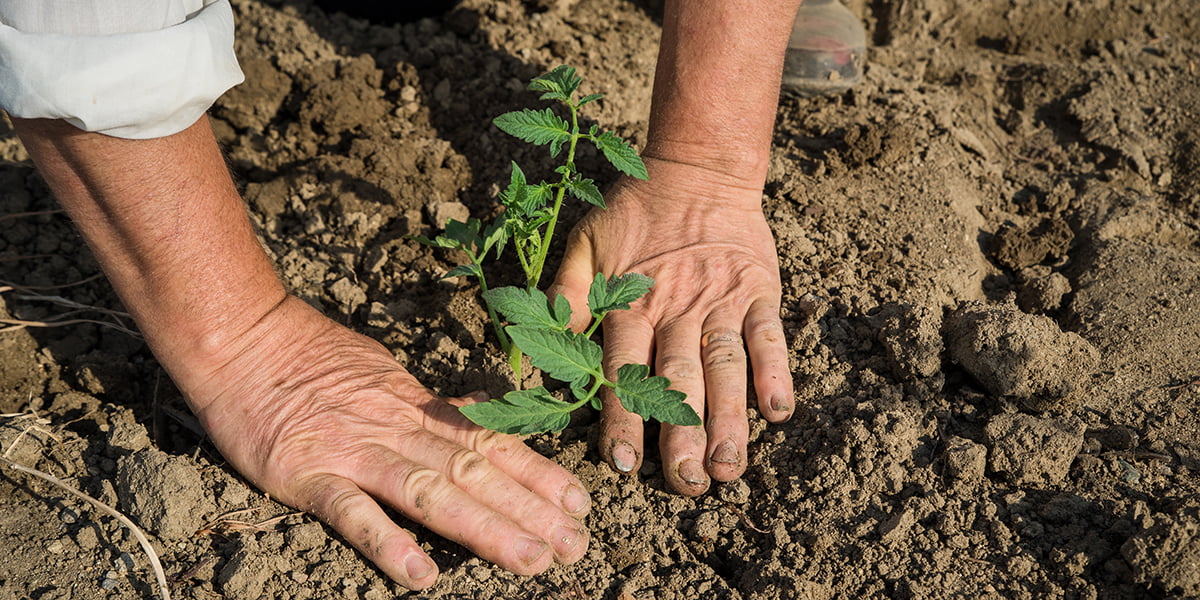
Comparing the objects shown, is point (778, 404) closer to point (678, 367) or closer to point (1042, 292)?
point (678, 367)

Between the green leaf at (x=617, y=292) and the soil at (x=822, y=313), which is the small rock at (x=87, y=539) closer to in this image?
the soil at (x=822, y=313)

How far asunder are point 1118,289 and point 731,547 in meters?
1.38

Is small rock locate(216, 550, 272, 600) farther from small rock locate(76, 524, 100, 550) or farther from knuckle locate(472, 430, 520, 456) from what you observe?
knuckle locate(472, 430, 520, 456)

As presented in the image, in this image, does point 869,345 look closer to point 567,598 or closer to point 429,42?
point 567,598

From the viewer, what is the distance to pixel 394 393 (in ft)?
7.57

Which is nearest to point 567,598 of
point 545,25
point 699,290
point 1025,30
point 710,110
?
point 699,290

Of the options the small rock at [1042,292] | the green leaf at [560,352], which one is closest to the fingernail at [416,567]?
the green leaf at [560,352]

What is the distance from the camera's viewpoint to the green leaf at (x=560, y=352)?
2.04 m

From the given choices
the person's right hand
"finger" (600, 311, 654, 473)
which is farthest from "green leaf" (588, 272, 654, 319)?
the person's right hand

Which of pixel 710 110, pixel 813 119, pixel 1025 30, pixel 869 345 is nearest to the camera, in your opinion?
pixel 869 345

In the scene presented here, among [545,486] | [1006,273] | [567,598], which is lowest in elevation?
[567,598]

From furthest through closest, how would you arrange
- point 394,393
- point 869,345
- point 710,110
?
point 710,110 < point 869,345 < point 394,393

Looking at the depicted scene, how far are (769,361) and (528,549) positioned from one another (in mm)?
794

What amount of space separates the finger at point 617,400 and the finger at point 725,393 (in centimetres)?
16
